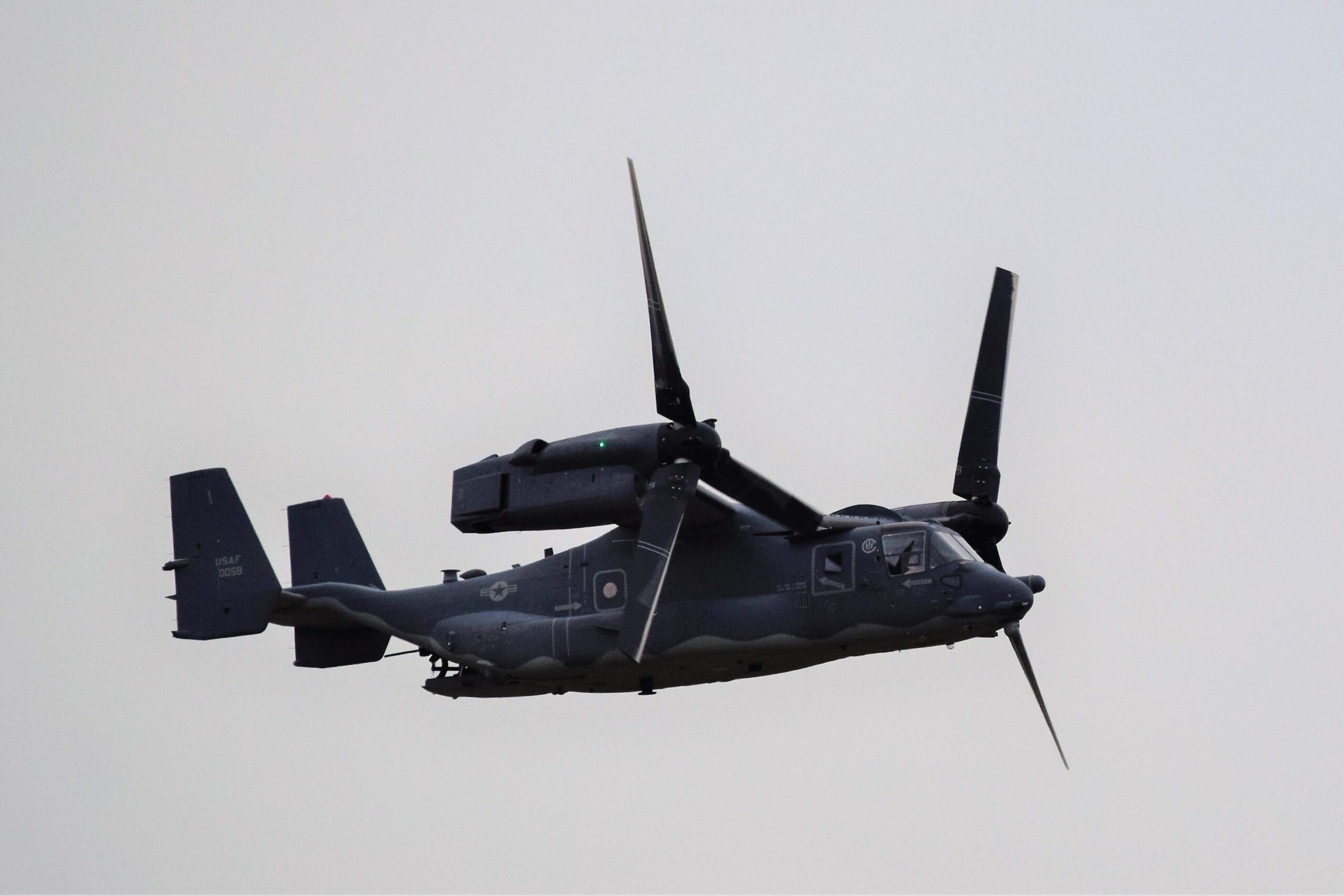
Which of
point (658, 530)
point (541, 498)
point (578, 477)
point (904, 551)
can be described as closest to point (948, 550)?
point (904, 551)

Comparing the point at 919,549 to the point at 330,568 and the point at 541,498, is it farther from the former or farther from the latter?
the point at 330,568

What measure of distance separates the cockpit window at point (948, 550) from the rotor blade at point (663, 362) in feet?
15.3

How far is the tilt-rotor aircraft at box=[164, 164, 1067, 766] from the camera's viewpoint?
33.3 meters

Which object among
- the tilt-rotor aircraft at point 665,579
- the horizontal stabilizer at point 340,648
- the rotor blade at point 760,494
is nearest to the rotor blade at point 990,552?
the tilt-rotor aircraft at point 665,579

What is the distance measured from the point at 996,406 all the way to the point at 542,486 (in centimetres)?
874

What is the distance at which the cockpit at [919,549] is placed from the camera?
110 feet

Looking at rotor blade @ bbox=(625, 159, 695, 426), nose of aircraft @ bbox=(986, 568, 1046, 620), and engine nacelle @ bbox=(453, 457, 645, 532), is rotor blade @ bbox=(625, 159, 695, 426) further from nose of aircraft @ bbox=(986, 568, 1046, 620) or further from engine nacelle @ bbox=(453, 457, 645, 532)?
nose of aircraft @ bbox=(986, 568, 1046, 620)

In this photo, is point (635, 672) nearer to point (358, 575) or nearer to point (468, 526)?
point (468, 526)

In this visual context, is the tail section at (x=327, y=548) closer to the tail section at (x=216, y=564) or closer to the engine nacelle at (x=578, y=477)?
the tail section at (x=216, y=564)

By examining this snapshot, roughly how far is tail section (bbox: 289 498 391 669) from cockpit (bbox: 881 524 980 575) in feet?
35.4

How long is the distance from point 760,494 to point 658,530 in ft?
6.71

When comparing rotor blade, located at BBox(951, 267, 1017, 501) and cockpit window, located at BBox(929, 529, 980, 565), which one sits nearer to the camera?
cockpit window, located at BBox(929, 529, 980, 565)

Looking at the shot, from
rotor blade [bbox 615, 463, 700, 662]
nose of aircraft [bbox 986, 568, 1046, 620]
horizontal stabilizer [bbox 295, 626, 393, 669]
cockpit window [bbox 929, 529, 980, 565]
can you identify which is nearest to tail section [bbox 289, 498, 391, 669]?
horizontal stabilizer [bbox 295, 626, 393, 669]

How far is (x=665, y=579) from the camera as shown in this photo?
35.2 meters
